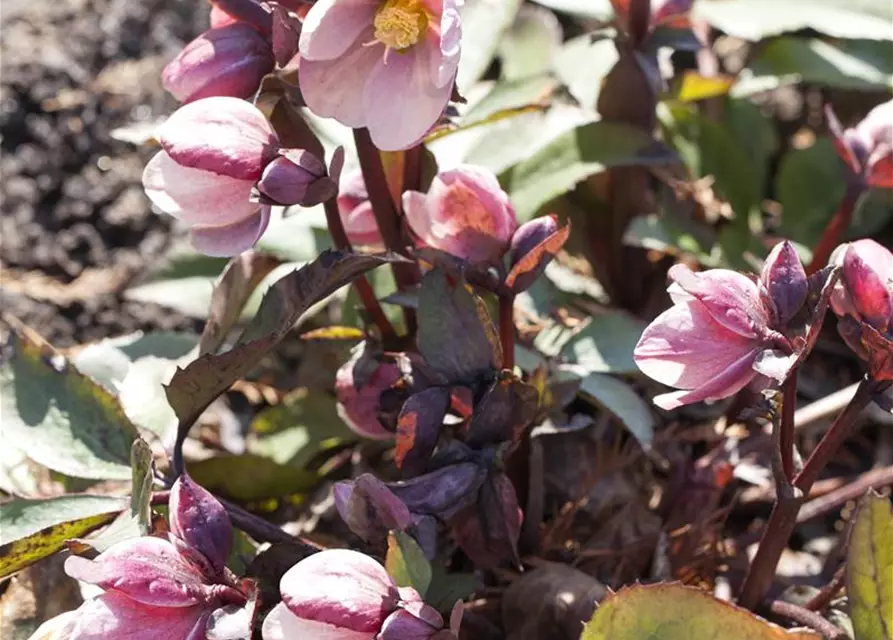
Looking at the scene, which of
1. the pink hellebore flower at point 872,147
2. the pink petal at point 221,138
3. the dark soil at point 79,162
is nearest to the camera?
the pink petal at point 221,138

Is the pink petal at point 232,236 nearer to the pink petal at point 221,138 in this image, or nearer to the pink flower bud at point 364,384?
the pink petal at point 221,138

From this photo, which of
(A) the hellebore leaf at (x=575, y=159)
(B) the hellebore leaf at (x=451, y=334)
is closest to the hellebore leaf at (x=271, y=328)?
(B) the hellebore leaf at (x=451, y=334)

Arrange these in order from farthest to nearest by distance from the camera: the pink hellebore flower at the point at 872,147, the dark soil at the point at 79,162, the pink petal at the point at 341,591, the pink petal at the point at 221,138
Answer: the dark soil at the point at 79,162, the pink hellebore flower at the point at 872,147, the pink petal at the point at 221,138, the pink petal at the point at 341,591

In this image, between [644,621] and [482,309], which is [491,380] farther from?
[644,621]

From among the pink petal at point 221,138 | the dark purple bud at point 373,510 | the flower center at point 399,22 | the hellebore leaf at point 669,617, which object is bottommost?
the hellebore leaf at point 669,617

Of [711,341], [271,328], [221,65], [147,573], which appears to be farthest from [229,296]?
[711,341]

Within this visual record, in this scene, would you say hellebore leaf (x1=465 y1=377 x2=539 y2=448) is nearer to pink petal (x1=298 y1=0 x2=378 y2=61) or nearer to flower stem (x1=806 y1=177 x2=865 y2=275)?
pink petal (x1=298 y1=0 x2=378 y2=61)
